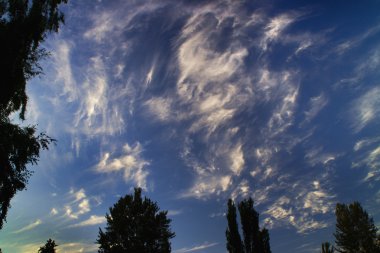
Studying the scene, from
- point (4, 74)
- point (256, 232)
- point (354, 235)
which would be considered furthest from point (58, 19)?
point (354, 235)

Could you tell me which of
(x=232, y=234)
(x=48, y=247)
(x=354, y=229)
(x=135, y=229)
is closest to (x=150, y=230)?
(x=135, y=229)

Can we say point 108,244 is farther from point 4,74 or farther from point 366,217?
point 366,217

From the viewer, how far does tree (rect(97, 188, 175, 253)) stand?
2653 centimetres

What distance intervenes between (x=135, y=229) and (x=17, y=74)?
20.4 metres

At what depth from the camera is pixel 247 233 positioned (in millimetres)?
25828

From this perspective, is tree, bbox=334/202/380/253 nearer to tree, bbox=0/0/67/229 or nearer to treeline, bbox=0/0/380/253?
treeline, bbox=0/0/380/253

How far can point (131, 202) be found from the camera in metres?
29.7

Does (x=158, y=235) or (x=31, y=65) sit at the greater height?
(x=31, y=65)

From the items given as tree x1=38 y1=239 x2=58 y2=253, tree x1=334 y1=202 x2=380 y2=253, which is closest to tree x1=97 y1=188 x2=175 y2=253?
tree x1=38 y1=239 x2=58 y2=253

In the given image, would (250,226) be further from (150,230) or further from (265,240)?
(150,230)

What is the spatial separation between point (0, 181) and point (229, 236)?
2031cm

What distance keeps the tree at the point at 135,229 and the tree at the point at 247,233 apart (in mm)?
6985

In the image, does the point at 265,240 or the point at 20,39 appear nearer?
the point at 20,39

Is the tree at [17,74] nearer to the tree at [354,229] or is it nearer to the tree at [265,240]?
the tree at [265,240]
